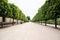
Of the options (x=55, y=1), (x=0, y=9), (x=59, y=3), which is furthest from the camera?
(x=0, y=9)

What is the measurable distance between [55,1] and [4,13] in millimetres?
11034

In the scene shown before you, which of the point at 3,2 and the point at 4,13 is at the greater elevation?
the point at 3,2

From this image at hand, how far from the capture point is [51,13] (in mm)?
29562

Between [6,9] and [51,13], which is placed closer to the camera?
[51,13]

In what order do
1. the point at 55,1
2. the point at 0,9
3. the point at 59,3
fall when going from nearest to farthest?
the point at 59,3
the point at 55,1
the point at 0,9

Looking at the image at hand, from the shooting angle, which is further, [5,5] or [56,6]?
[5,5]

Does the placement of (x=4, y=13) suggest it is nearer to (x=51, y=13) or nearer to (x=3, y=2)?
(x=3, y=2)

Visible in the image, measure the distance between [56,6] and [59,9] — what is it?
2.32 ft

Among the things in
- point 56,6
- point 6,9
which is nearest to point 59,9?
point 56,6

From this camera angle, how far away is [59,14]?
2789 cm

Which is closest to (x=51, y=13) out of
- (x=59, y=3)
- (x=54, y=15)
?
(x=54, y=15)

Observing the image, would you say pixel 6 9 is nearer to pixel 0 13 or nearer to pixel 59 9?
pixel 0 13

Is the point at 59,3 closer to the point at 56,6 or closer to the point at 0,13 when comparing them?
the point at 56,6

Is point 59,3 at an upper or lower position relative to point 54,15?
upper
